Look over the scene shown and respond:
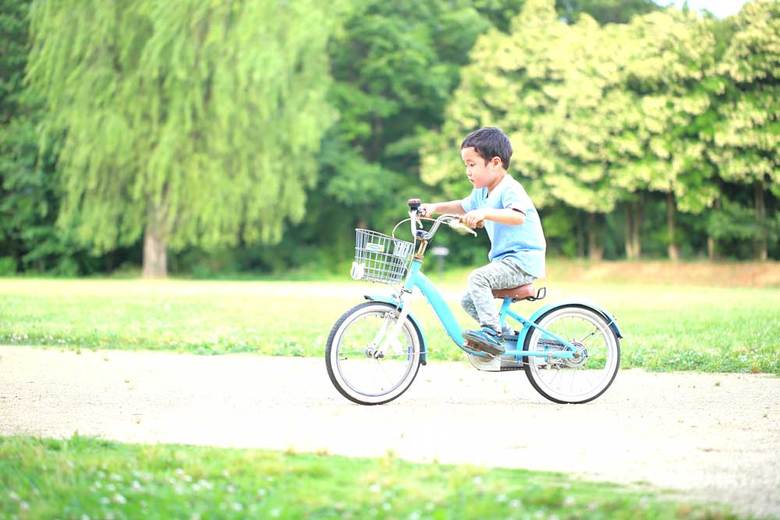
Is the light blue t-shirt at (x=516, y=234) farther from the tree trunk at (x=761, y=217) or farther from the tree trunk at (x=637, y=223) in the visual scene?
the tree trunk at (x=637, y=223)

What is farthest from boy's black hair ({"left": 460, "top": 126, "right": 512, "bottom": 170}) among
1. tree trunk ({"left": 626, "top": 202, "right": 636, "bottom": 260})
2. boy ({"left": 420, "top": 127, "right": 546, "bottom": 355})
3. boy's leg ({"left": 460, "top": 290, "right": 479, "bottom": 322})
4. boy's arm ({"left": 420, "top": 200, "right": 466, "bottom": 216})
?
tree trunk ({"left": 626, "top": 202, "right": 636, "bottom": 260})

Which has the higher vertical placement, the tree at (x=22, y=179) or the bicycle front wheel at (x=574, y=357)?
the tree at (x=22, y=179)

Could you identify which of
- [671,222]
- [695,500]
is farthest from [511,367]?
[671,222]

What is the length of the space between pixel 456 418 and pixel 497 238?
133 centimetres

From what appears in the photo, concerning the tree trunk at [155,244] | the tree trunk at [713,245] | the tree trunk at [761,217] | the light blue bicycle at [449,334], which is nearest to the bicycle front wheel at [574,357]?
the light blue bicycle at [449,334]

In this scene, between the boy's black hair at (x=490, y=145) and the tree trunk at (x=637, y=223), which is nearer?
the boy's black hair at (x=490, y=145)

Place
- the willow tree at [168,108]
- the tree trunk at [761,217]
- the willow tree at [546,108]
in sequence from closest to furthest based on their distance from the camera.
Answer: the willow tree at [168,108] < the tree trunk at [761,217] < the willow tree at [546,108]

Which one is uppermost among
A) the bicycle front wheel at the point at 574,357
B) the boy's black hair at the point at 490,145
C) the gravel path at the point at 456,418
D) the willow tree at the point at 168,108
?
the willow tree at the point at 168,108

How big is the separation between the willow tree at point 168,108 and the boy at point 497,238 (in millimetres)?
26175

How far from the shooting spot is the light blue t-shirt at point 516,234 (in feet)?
22.2

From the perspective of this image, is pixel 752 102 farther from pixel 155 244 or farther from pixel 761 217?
pixel 155 244

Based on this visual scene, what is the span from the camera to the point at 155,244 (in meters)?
35.1

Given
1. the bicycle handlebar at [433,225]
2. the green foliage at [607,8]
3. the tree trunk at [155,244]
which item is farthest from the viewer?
the green foliage at [607,8]

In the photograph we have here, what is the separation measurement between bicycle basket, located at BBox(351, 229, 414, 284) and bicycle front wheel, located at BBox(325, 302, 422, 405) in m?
0.30
